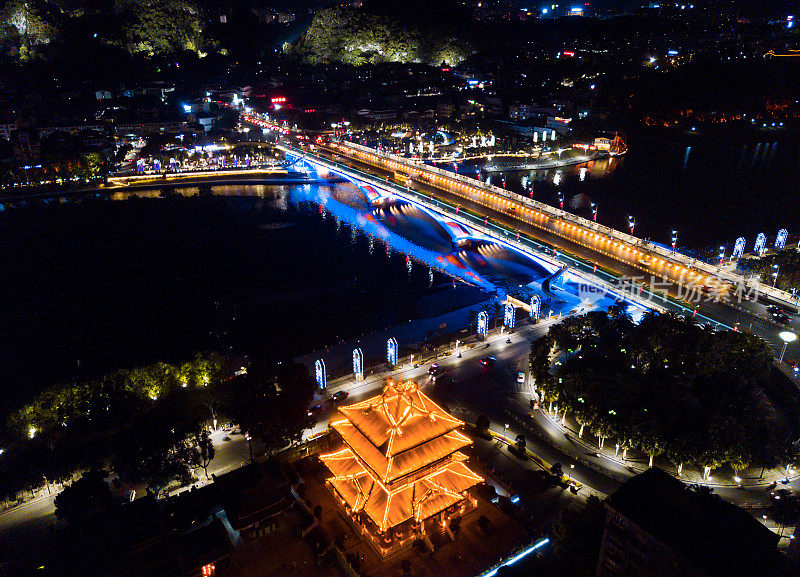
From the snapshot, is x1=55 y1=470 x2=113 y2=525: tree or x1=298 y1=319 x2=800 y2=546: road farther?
x1=298 y1=319 x2=800 y2=546: road

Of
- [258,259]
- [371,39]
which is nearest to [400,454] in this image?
[258,259]

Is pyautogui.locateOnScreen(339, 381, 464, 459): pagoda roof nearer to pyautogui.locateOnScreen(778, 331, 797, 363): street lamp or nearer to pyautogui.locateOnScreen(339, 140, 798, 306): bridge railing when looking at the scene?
pyautogui.locateOnScreen(778, 331, 797, 363): street lamp

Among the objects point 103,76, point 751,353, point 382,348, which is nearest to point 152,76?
point 103,76

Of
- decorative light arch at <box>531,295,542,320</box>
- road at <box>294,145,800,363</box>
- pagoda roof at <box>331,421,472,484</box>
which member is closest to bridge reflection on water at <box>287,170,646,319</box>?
road at <box>294,145,800,363</box>

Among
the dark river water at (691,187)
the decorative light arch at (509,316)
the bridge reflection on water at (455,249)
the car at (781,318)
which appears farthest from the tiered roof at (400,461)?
the dark river water at (691,187)

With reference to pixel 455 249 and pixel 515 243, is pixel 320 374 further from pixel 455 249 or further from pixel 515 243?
pixel 455 249

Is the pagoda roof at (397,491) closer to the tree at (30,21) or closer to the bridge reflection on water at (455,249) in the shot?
the bridge reflection on water at (455,249)
